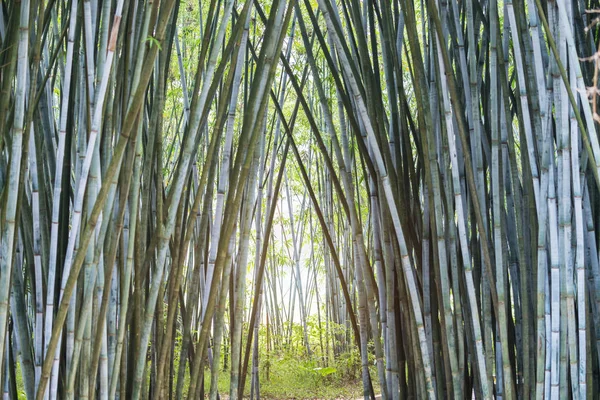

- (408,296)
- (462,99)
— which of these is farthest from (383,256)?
(462,99)

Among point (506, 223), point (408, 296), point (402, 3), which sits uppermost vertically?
point (402, 3)

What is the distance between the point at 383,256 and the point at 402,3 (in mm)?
568

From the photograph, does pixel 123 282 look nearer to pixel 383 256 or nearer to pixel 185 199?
pixel 185 199

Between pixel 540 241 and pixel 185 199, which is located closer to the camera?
pixel 540 241

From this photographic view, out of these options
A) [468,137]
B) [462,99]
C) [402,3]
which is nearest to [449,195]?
[468,137]

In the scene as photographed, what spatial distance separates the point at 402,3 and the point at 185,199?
2.22 ft

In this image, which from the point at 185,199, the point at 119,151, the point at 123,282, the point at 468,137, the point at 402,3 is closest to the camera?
the point at 119,151

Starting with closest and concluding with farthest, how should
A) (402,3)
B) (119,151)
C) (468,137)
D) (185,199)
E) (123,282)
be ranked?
(119,151), (123,282), (402,3), (468,137), (185,199)

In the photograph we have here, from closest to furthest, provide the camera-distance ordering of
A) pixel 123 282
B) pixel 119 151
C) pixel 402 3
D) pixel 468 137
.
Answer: pixel 119 151, pixel 123 282, pixel 402 3, pixel 468 137

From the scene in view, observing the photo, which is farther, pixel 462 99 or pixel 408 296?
pixel 462 99

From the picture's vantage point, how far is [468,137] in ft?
4.65

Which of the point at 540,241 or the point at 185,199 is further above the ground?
the point at 185,199

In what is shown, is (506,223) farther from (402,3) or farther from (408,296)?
(402,3)

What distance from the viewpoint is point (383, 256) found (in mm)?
1483
